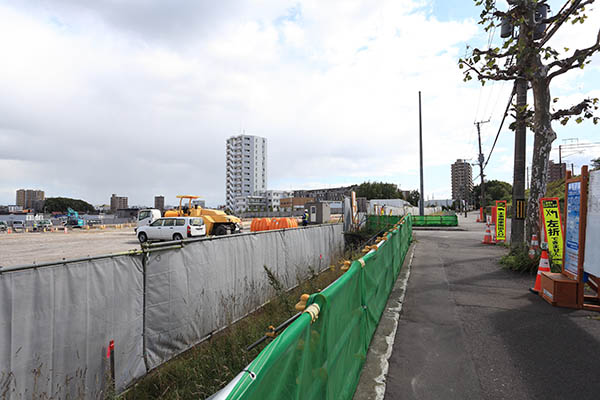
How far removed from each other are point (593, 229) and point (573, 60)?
625 cm

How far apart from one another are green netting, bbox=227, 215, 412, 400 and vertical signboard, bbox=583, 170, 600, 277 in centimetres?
438

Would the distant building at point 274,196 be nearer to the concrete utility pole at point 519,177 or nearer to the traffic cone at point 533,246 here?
the concrete utility pole at point 519,177

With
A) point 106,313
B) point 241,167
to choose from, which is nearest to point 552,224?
point 106,313

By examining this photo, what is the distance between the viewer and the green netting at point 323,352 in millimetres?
1509

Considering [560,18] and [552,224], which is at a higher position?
[560,18]

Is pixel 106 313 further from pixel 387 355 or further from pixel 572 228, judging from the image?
pixel 572 228

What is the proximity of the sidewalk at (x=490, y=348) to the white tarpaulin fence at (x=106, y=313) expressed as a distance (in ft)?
10.2

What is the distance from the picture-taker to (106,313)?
12.8ft

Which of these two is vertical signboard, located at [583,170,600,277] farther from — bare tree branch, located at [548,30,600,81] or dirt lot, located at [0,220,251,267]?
dirt lot, located at [0,220,251,267]

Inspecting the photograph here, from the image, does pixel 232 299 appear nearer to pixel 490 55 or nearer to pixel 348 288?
pixel 348 288

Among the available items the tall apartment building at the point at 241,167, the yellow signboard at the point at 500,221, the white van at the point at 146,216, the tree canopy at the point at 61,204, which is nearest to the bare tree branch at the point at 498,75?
the yellow signboard at the point at 500,221

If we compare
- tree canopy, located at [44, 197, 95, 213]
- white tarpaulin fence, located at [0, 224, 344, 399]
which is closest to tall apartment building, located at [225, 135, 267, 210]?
tree canopy, located at [44, 197, 95, 213]

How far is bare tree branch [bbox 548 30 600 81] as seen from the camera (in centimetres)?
881

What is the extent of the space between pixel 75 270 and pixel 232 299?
11.1ft
